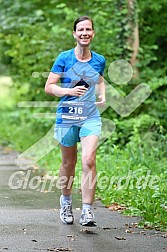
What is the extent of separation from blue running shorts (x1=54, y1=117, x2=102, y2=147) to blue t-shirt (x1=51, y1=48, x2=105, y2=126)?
0.05 m

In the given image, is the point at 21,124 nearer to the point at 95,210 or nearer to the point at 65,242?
the point at 95,210

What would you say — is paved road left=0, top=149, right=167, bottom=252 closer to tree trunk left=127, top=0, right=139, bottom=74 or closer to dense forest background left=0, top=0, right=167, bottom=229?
dense forest background left=0, top=0, right=167, bottom=229

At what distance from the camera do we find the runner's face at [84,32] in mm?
7043

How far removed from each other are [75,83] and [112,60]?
8419 millimetres

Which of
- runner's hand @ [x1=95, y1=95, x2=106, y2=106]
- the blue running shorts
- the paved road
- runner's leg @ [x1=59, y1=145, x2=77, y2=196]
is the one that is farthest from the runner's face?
the paved road

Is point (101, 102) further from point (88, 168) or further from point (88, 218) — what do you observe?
point (88, 218)

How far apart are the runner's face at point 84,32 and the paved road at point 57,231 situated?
181 centimetres

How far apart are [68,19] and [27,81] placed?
300cm

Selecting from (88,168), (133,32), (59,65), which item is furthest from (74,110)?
(133,32)

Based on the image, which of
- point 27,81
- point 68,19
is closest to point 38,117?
point 27,81

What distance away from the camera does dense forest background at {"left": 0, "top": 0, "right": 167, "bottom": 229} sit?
11516 millimetres

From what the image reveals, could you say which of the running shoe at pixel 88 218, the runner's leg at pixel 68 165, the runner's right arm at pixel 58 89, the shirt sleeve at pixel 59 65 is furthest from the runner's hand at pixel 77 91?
the running shoe at pixel 88 218

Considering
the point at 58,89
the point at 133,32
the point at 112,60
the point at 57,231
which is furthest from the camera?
the point at 133,32

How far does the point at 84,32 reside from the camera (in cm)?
705
